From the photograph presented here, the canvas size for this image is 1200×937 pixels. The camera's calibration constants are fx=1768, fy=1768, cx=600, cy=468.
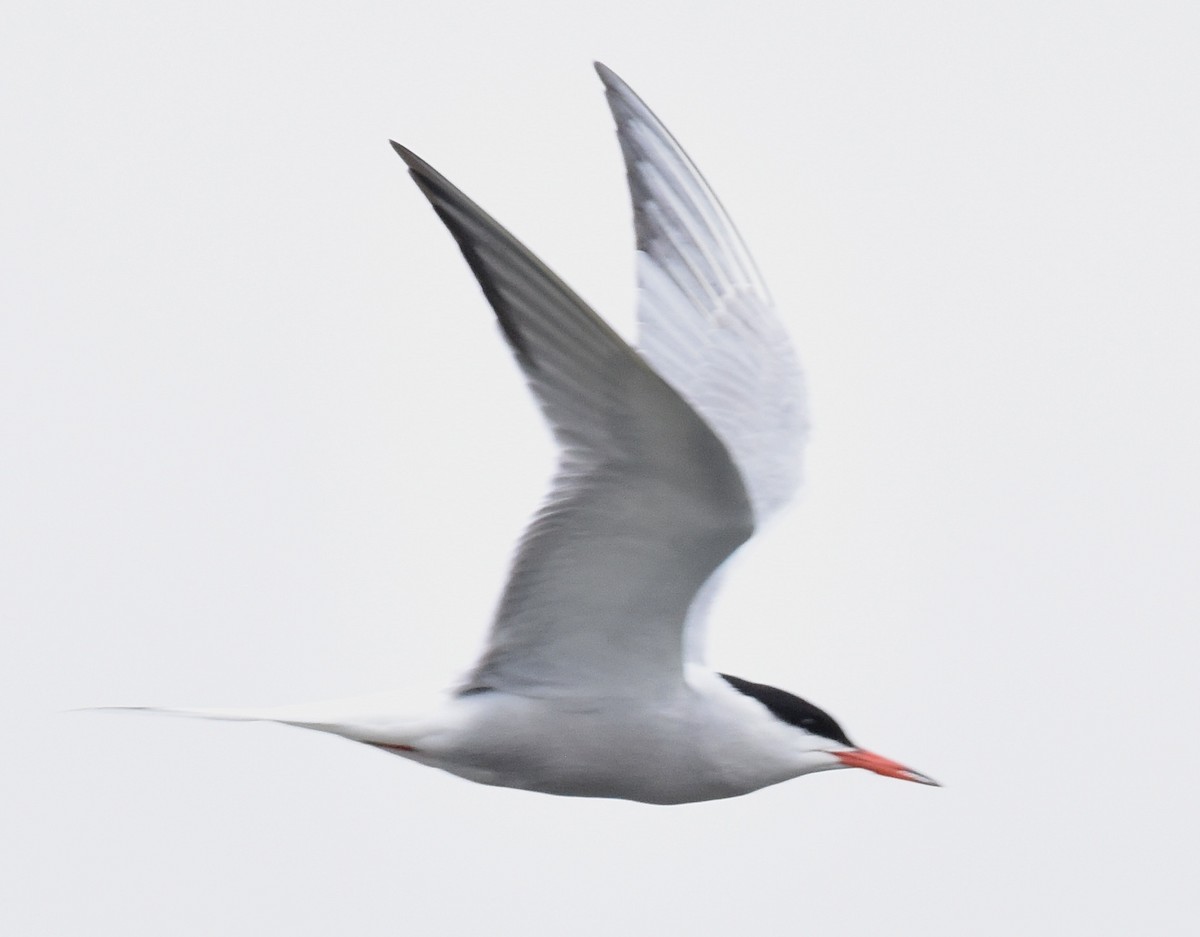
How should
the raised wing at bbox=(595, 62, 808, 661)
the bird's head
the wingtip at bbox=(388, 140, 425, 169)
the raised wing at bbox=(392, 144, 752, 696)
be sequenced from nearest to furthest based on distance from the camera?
the wingtip at bbox=(388, 140, 425, 169)
the raised wing at bbox=(392, 144, 752, 696)
the bird's head
the raised wing at bbox=(595, 62, 808, 661)

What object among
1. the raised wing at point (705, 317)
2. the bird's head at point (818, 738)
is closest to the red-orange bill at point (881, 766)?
the bird's head at point (818, 738)

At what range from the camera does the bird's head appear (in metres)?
3.88

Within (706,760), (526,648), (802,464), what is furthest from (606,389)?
(802,464)

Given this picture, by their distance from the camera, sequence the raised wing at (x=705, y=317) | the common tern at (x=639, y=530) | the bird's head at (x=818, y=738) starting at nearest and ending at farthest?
the common tern at (x=639, y=530)
the bird's head at (x=818, y=738)
the raised wing at (x=705, y=317)

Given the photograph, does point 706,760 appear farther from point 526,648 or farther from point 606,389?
point 606,389

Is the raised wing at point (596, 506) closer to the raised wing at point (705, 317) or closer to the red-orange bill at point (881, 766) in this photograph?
the red-orange bill at point (881, 766)

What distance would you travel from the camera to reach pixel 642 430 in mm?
3039

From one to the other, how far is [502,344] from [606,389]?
0.19 m

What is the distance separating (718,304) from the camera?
4.65 meters

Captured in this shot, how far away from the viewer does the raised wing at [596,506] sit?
9.19ft

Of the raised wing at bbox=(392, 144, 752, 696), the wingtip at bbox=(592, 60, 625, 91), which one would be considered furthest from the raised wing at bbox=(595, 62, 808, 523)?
the raised wing at bbox=(392, 144, 752, 696)

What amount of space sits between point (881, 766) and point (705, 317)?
129 centimetres

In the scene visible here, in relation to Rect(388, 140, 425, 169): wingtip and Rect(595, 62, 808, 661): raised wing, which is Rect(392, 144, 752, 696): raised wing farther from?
Rect(595, 62, 808, 661): raised wing

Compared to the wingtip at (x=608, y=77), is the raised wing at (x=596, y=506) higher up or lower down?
lower down
